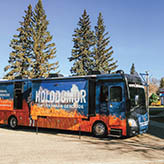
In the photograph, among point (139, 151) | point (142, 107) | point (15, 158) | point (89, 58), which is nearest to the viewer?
point (15, 158)

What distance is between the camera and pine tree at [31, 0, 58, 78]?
36.2 meters

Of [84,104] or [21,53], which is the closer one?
[84,104]

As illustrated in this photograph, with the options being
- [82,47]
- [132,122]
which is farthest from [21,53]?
[132,122]

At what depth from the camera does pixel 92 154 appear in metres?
6.98

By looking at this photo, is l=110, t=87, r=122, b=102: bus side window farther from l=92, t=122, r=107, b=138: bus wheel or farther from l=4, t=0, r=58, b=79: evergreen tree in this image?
l=4, t=0, r=58, b=79: evergreen tree

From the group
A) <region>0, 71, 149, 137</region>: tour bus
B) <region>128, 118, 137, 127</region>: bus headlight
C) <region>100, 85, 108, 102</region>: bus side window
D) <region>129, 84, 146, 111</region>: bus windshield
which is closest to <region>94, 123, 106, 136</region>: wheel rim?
<region>0, 71, 149, 137</region>: tour bus

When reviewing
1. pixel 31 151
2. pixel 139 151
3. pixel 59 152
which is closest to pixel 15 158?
pixel 31 151

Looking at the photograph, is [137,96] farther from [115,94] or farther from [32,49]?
[32,49]

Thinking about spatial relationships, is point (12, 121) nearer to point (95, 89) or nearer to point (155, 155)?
point (95, 89)

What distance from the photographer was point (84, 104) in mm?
10859

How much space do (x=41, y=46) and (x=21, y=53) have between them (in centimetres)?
398

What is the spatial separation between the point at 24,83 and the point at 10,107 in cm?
191

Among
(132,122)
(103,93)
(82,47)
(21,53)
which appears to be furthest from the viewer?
(82,47)

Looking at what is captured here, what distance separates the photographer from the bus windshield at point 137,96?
999 centimetres
